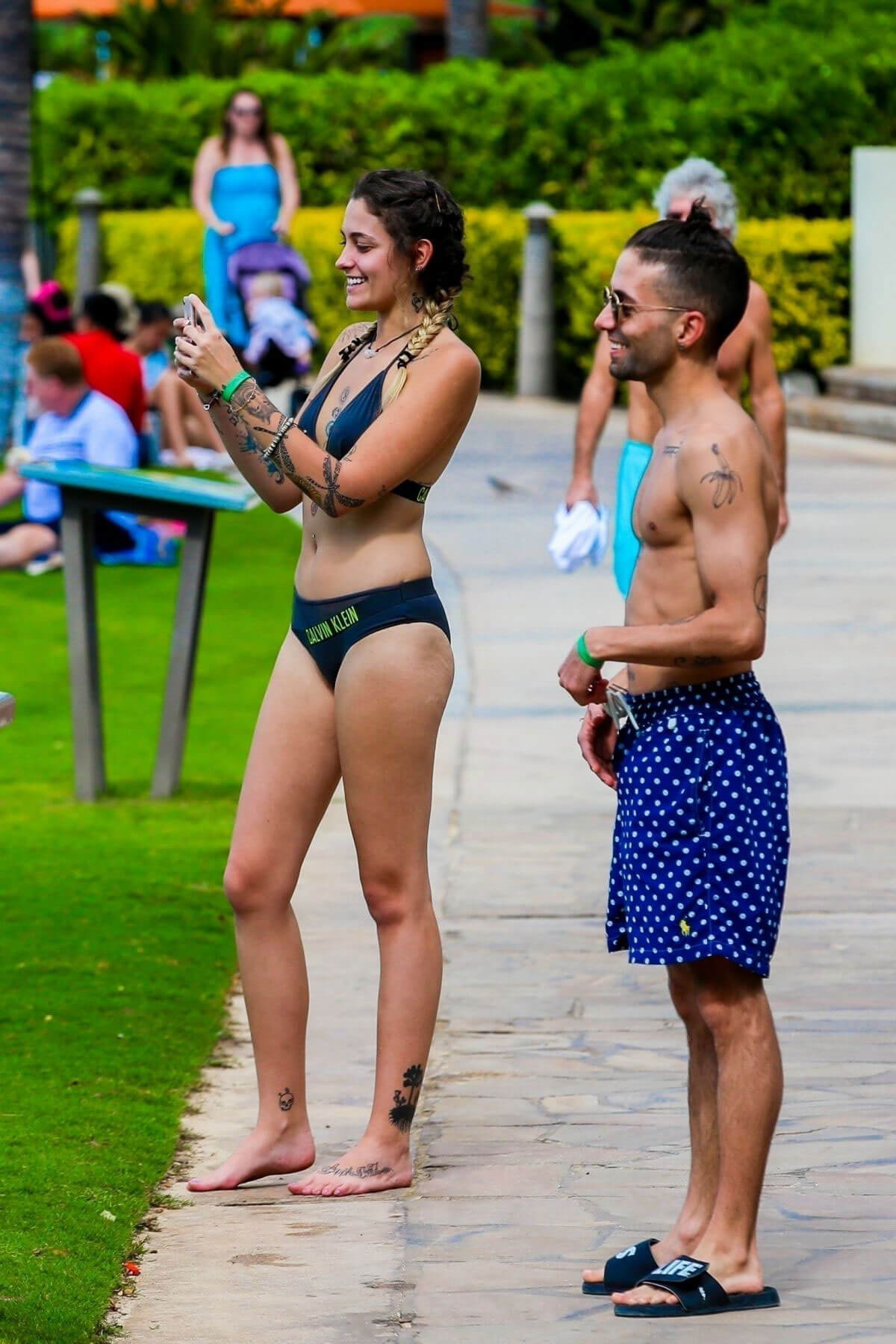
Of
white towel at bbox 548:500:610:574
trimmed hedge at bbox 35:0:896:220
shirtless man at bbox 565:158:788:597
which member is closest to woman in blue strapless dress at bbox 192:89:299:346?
trimmed hedge at bbox 35:0:896:220

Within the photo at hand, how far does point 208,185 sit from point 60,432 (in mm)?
4671

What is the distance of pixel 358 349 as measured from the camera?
4777 mm

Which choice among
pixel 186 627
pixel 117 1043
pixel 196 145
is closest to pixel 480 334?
pixel 196 145

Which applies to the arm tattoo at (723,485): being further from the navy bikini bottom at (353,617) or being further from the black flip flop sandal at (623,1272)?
the black flip flop sandal at (623,1272)

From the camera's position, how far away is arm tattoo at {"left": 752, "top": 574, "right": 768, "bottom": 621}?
3.86 metres

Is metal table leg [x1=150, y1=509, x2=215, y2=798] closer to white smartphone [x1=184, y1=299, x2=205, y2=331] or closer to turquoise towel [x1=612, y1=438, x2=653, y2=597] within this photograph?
turquoise towel [x1=612, y1=438, x2=653, y2=597]

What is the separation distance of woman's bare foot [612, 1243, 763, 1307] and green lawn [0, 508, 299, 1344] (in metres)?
0.91

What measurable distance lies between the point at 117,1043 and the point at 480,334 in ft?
56.1

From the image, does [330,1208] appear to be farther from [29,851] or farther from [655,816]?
[29,851]

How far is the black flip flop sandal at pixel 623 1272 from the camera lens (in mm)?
4008

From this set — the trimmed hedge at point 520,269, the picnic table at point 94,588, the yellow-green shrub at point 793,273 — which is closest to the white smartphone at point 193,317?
the picnic table at point 94,588

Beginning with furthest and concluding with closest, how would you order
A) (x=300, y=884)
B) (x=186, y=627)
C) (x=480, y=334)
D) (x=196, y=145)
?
(x=196, y=145)
(x=480, y=334)
(x=186, y=627)
(x=300, y=884)

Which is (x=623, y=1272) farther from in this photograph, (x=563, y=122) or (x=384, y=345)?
(x=563, y=122)

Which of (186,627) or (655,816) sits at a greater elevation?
(655,816)
